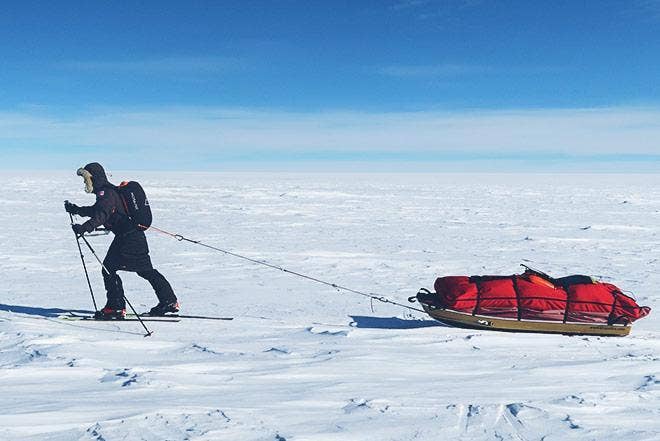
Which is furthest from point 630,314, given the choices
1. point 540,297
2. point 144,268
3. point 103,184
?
point 103,184

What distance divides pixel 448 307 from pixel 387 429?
87.4 inches

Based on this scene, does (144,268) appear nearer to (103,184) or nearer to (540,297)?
(103,184)

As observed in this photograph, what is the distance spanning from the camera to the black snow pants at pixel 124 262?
18.7 feet

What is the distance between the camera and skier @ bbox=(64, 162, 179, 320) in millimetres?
5461

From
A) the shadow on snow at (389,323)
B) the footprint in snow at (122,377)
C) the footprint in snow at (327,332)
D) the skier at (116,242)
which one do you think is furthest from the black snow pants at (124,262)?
the shadow on snow at (389,323)

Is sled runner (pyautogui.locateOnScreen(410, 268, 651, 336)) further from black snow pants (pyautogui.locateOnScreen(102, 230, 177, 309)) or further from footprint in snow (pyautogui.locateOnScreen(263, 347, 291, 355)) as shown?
black snow pants (pyautogui.locateOnScreen(102, 230, 177, 309))

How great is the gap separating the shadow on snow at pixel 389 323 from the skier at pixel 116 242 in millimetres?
1893

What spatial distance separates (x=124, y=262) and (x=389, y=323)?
269 cm

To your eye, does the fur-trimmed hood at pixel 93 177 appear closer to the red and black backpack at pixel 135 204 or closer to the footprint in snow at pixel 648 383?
the red and black backpack at pixel 135 204

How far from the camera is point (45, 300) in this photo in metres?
7.14

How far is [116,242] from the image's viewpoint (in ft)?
18.7

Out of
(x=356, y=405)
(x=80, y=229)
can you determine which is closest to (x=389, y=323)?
(x=356, y=405)

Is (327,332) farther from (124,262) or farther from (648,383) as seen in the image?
(648,383)

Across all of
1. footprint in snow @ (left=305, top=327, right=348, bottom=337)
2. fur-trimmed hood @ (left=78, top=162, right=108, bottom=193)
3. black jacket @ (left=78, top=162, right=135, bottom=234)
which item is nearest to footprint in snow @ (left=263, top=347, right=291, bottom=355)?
footprint in snow @ (left=305, top=327, right=348, bottom=337)
